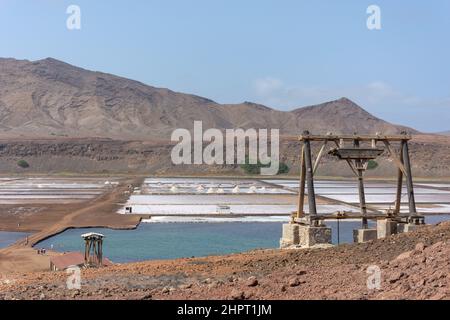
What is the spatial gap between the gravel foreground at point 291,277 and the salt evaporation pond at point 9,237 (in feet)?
70.4

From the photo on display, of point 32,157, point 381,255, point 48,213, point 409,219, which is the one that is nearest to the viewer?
point 381,255

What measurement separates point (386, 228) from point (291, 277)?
302 inches

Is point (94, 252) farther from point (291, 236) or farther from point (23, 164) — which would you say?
point (23, 164)

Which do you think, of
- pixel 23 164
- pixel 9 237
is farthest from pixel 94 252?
pixel 23 164

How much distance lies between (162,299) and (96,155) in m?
117

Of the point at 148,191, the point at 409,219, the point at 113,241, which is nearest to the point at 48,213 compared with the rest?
the point at 113,241

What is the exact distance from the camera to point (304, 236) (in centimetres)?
1559

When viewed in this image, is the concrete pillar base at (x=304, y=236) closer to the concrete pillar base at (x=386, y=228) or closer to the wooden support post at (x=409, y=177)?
the concrete pillar base at (x=386, y=228)

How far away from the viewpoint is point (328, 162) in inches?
4734

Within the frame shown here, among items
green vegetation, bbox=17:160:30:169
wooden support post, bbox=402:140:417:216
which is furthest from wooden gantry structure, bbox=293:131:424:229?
green vegetation, bbox=17:160:30:169

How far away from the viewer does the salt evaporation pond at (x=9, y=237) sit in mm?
33269

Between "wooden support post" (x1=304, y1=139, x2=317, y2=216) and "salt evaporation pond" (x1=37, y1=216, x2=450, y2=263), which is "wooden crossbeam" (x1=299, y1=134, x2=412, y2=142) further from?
"salt evaporation pond" (x1=37, y1=216, x2=450, y2=263)
